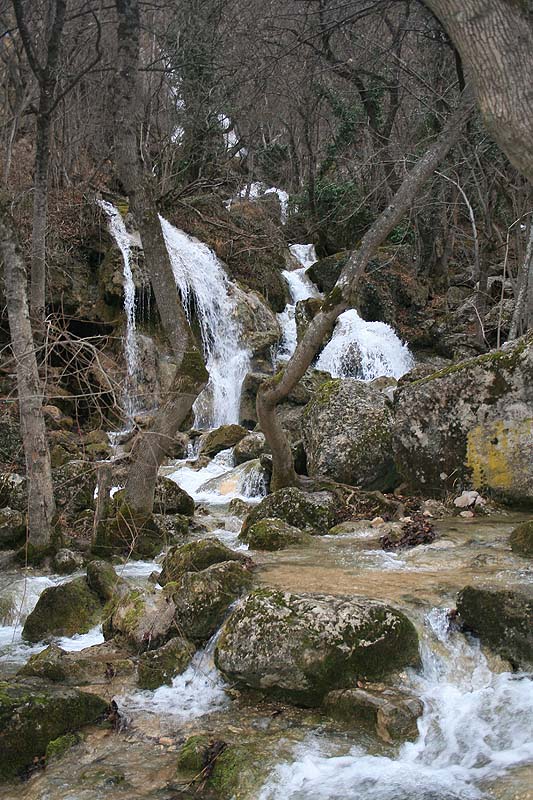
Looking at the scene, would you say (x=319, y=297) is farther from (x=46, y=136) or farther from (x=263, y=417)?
(x=263, y=417)

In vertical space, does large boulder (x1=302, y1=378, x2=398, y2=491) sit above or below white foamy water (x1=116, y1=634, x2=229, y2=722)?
above

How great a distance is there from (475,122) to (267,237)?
1004 cm

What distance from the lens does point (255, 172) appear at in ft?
104

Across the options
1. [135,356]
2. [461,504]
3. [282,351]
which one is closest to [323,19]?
[461,504]

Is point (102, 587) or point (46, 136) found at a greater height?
point (46, 136)

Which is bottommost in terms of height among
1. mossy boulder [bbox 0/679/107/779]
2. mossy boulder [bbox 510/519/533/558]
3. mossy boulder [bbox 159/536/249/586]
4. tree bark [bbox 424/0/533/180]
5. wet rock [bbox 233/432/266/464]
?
mossy boulder [bbox 0/679/107/779]

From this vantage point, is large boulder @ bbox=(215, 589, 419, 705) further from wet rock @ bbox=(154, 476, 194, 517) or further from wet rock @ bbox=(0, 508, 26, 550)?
wet rock @ bbox=(154, 476, 194, 517)

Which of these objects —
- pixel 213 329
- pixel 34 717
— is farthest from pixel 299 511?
pixel 213 329

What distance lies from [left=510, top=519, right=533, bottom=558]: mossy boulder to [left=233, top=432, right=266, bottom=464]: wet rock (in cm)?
667

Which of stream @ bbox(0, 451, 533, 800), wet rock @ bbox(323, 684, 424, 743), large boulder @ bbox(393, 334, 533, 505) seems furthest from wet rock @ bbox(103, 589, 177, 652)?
large boulder @ bbox(393, 334, 533, 505)

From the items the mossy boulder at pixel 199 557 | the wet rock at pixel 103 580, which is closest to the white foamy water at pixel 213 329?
the wet rock at pixel 103 580

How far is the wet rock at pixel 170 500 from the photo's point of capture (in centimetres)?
931

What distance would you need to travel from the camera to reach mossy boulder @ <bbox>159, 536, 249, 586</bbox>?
227 inches

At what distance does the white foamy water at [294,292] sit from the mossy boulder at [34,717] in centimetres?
1553
